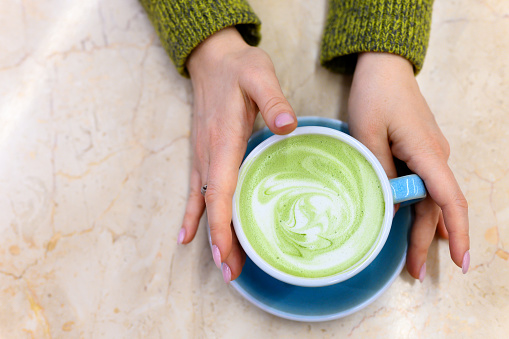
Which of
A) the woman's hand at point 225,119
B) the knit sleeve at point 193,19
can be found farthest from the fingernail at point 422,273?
the knit sleeve at point 193,19

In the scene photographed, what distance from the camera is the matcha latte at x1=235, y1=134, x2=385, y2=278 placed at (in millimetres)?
528

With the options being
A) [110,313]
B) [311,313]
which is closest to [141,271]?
[110,313]

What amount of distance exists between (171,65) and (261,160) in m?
0.35

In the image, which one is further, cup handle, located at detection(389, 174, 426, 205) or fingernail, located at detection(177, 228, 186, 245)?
fingernail, located at detection(177, 228, 186, 245)

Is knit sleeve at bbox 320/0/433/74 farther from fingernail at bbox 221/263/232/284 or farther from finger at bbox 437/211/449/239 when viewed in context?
fingernail at bbox 221/263/232/284

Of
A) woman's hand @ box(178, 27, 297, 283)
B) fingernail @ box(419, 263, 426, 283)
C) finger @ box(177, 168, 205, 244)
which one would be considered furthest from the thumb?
fingernail @ box(419, 263, 426, 283)

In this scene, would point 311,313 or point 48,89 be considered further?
point 48,89

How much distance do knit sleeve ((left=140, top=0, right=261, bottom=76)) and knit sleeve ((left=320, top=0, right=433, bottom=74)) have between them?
0.17m

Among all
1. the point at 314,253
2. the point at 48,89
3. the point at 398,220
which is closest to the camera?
the point at 314,253

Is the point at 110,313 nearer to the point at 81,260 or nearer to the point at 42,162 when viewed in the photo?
the point at 81,260

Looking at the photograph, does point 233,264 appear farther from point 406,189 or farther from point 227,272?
point 406,189

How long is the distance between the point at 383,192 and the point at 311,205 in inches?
3.9

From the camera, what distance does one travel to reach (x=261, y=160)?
1.86 ft

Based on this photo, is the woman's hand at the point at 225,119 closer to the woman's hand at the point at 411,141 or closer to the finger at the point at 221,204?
the finger at the point at 221,204
